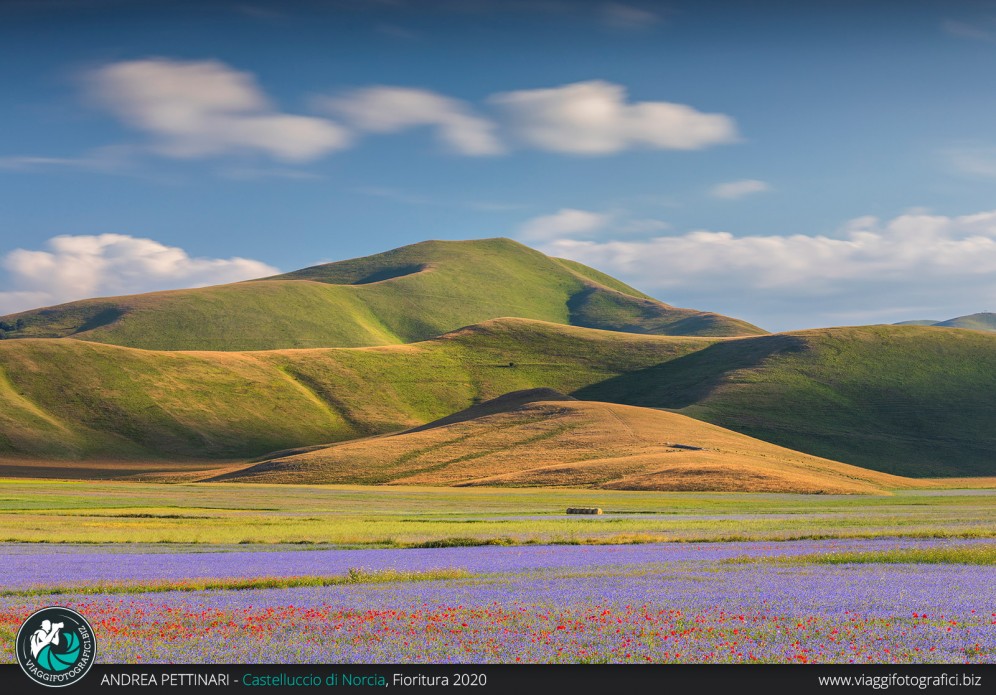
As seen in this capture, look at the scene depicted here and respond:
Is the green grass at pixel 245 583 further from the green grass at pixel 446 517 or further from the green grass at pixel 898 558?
the green grass at pixel 446 517

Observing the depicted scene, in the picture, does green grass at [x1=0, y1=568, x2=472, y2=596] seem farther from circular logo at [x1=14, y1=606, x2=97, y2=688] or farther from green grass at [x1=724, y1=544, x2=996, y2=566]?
circular logo at [x1=14, y1=606, x2=97, y2=688]

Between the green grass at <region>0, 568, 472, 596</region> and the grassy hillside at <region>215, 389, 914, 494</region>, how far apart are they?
242ft

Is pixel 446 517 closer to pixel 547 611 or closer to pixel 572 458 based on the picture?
pixel 547 611

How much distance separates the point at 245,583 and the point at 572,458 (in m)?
103

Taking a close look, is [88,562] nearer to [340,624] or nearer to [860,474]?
[340,624]

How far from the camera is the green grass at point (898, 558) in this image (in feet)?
104

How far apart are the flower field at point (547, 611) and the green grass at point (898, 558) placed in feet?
1.39

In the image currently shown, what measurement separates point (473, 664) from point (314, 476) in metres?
116

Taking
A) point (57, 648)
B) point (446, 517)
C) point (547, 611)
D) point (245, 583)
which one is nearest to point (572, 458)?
point (446, 517)

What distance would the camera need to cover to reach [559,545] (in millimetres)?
42469

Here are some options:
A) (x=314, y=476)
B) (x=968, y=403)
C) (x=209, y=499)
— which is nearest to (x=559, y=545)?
(x=209, y=499)

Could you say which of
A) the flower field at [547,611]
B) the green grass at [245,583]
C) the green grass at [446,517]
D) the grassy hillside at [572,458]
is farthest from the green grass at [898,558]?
the grassy hillside at [572,458]

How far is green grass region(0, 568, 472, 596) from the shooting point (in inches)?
1005

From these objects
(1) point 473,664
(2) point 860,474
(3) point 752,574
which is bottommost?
(2) point 860,474
